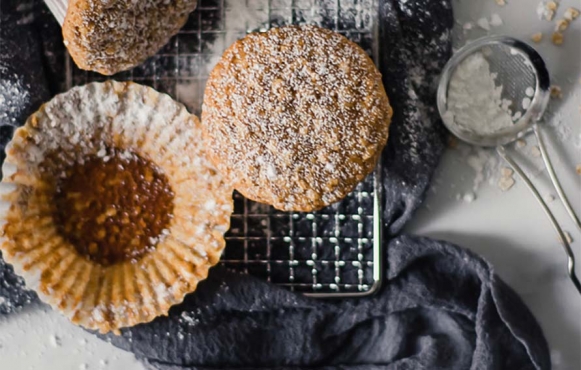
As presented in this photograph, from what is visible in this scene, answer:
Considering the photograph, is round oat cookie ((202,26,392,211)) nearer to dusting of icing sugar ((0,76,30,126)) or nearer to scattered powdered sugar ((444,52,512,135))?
scattered powdered sugar ((444,52,512,135))

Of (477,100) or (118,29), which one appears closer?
(118,29)

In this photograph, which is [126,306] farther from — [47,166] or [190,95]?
[190,95]

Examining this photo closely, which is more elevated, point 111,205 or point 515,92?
point 515,92

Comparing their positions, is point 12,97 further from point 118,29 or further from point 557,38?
point 557,38

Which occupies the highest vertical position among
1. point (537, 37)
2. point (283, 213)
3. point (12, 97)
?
point (537, 37)

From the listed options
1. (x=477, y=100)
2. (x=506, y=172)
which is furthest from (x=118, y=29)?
(x=506, y=172)

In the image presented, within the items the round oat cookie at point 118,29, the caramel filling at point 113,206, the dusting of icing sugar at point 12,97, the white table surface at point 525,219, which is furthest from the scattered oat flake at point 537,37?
the dusting of icing sugar at point 12,97

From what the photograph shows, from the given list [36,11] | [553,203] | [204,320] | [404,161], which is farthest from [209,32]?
[553,203]
